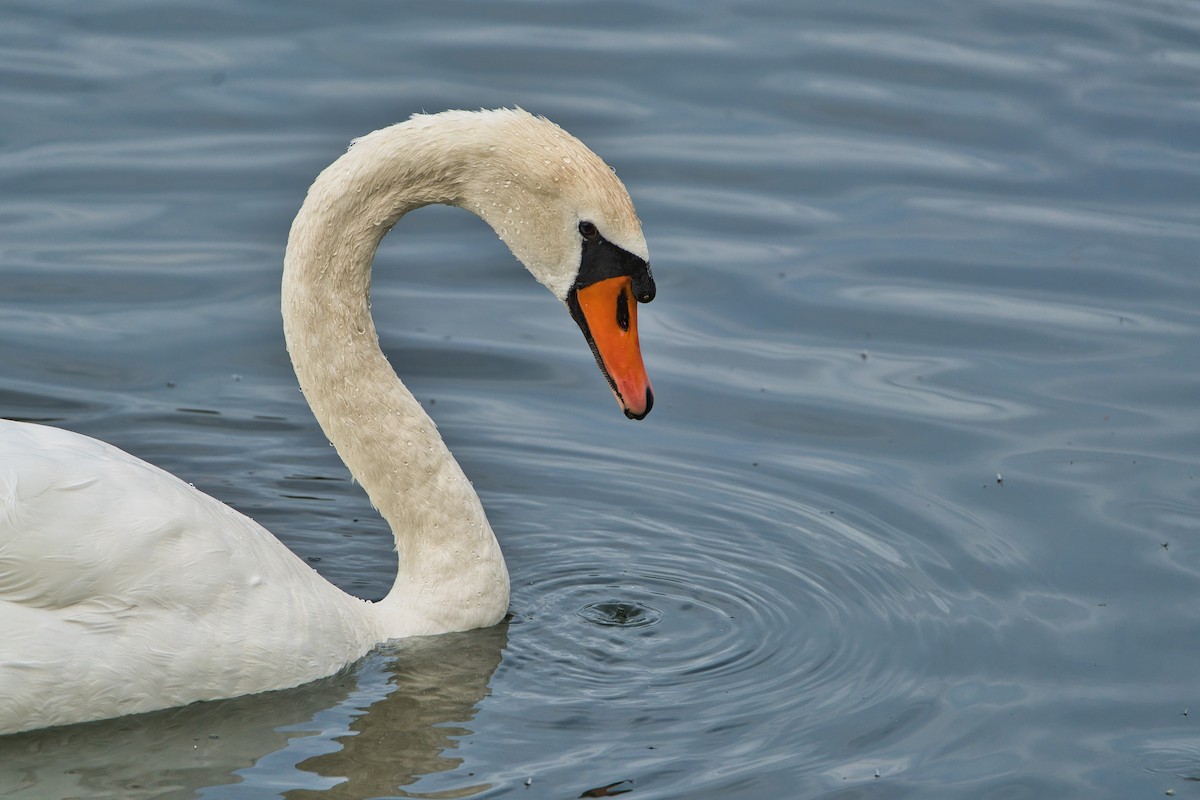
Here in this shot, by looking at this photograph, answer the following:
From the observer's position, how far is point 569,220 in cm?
691

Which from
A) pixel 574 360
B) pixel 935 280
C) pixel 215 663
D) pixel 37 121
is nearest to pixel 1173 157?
pixel 935 280

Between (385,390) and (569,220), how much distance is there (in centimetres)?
105

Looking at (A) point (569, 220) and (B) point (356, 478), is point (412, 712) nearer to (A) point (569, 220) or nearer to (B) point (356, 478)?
(B) point (356, 478)

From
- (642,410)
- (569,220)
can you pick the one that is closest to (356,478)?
(642,410)

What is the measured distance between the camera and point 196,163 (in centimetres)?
1222

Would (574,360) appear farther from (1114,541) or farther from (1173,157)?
(1173,157)

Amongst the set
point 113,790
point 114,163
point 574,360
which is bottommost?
point 113,790

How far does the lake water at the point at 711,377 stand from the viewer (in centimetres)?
643

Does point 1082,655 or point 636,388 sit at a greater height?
point 636,388

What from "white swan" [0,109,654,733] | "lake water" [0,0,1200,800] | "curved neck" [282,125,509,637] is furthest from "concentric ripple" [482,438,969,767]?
"white swan" [0,109,654,733]

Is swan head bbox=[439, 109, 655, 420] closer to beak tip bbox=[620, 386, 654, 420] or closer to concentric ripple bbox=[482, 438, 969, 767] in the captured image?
beak tip bbox=[620, 386, 654, 420]

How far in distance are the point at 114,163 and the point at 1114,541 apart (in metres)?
6.91

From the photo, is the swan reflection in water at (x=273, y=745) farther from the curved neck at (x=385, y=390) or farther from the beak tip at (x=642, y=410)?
the beak tip at (x=642, y=410)

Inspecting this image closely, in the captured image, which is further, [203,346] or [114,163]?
[114,163]
